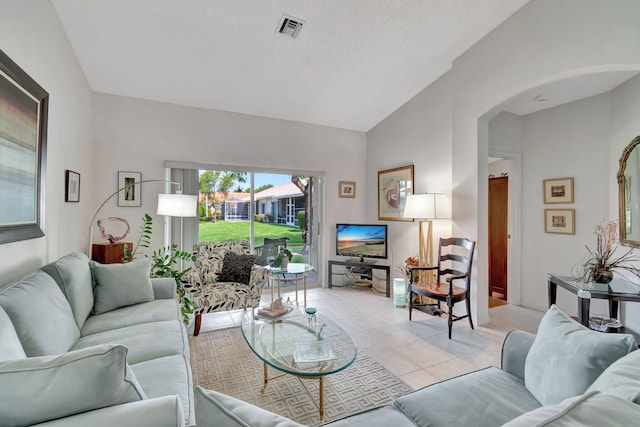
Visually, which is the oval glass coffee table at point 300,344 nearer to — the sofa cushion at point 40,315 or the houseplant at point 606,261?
the sofa cushion at point 40,315

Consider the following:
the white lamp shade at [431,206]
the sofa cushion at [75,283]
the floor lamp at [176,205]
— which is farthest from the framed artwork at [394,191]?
the sofa cushion at [75,283]

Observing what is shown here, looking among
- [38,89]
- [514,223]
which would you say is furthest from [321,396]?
[514,223]

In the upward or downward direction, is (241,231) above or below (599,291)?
above

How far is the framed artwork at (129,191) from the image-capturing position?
3.58 m

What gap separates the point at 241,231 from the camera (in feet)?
14.5

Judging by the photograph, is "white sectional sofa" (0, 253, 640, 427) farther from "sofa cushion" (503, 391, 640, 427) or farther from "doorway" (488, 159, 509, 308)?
"doorway" (488, 159, 509, 308)

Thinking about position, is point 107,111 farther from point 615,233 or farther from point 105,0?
point 615,233

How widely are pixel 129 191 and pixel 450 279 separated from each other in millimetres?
3870

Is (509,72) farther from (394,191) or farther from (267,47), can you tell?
(267,47)

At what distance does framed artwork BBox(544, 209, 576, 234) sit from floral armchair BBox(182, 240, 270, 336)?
349 centimetres

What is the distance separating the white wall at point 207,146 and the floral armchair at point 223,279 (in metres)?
0.91

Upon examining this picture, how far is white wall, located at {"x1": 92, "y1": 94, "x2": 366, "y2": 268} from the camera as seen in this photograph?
354 centimetres

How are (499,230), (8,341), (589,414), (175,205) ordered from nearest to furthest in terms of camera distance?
(589,414) → (8,341) → (175,205) → (499,230)

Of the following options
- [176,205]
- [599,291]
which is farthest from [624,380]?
[176,205]
